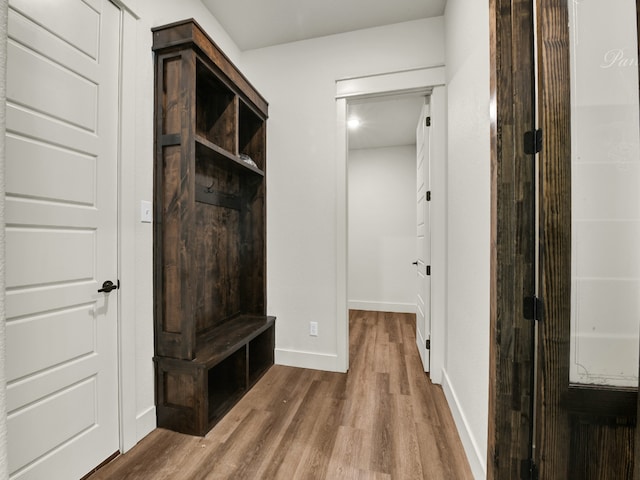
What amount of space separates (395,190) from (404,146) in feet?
2.44

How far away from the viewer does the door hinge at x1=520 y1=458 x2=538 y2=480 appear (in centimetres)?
107

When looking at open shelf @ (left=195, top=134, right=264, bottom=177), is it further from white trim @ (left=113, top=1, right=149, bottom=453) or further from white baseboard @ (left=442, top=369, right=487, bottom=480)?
white baseboard @ (left=442, top=369, right=487, bottom=480)

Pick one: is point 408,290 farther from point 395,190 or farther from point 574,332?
point 574,332

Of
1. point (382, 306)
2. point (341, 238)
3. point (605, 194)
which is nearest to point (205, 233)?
point (341, 238)

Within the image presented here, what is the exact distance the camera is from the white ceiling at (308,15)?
2.12 m

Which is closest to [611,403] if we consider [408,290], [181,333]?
[181,333]

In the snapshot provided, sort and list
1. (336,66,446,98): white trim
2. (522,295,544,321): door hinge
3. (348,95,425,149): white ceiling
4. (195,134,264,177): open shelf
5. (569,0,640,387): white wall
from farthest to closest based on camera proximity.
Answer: (348,95,425,149): white ceiling < (336,66,446,98): white trim < (195,134,264,177): open shelf < (522,295,544,321): door hinge < (569,0,640,387): white wall

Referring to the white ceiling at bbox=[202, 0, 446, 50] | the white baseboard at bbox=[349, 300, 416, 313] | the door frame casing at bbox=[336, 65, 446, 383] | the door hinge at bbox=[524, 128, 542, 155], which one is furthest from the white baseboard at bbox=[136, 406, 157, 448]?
the white baseboard at bbox=[349, 300, 416, 313]

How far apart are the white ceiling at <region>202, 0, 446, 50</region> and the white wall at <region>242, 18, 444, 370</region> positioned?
0.08m

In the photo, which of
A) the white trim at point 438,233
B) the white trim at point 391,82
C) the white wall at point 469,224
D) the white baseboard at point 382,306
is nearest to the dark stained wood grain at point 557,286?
the white wall at point 469,224

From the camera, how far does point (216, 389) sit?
2.10 metres

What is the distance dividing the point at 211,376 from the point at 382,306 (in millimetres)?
2949

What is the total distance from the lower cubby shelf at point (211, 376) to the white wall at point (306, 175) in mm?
308

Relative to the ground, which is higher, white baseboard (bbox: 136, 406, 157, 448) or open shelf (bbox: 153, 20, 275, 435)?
open shelf (bbox: 153, 20, 275, 435)
